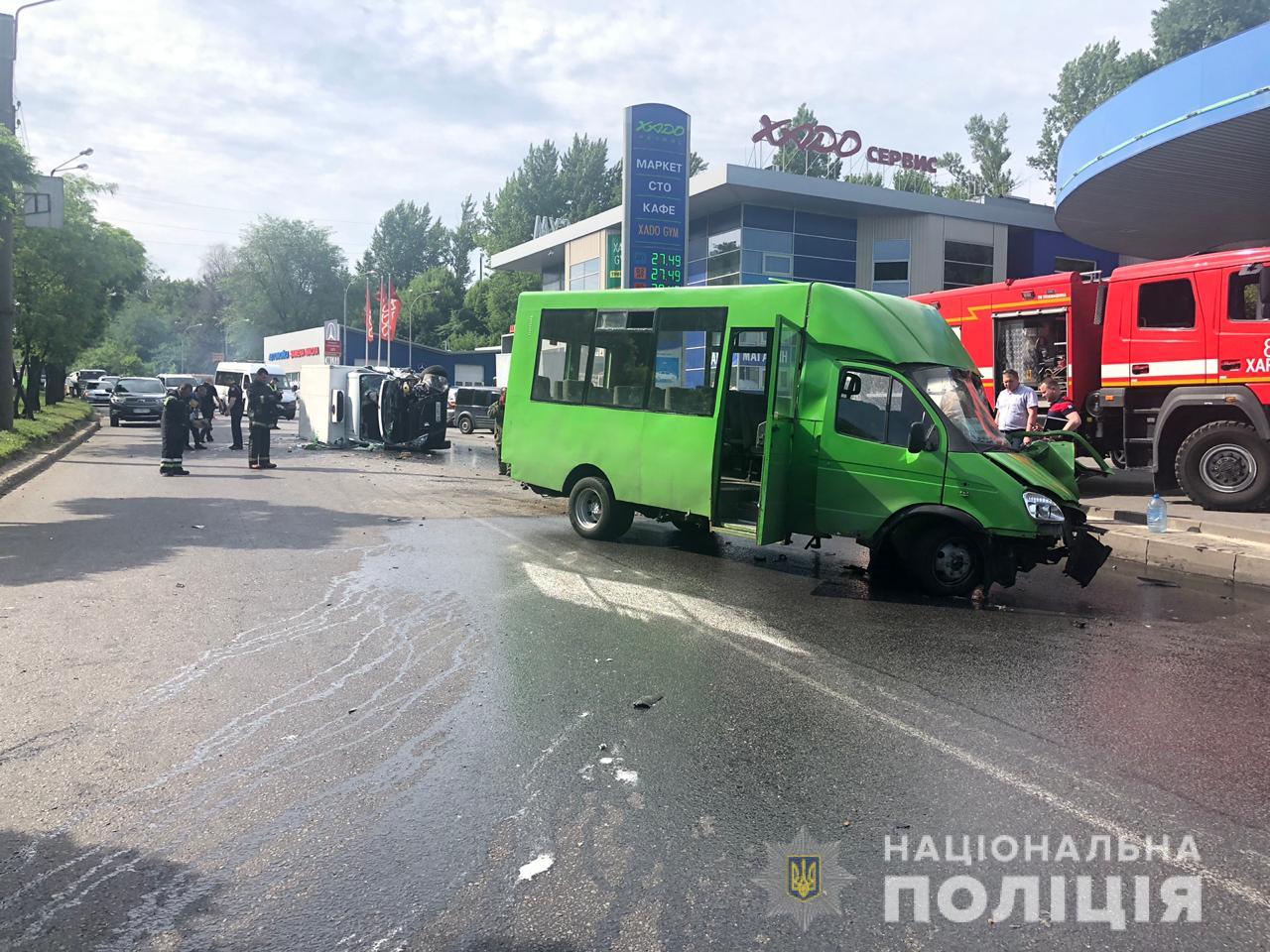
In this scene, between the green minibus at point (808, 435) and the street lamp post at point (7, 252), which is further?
the street lamp post at point (7, 252)

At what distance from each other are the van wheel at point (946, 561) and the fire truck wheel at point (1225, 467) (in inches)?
221

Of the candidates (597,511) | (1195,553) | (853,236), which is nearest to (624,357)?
(597,511)

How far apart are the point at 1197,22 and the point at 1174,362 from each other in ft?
196

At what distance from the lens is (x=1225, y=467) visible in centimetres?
1122

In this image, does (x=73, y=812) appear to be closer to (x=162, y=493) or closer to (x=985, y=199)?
(x=162, y=493)

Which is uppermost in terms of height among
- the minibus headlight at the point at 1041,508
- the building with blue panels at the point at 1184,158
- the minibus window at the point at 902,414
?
the building with blue panels at the point at 1184,158

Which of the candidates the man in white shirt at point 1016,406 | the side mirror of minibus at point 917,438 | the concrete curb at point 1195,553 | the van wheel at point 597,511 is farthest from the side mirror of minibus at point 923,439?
the man in white shirt at point 1016,406

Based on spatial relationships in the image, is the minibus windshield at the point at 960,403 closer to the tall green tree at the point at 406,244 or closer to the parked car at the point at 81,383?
the parked car at the point at 81,383

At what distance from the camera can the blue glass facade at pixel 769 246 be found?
3219 cm

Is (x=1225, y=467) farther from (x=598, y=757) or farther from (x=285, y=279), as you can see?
(x=285, y=279)

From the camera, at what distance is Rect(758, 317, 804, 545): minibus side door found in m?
8.02

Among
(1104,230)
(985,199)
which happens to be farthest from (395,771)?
(985,199)

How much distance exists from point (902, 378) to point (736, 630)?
2.87m

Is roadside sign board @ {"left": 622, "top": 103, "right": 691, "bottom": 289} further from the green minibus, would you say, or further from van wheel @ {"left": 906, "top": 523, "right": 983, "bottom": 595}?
van wheel @ {"left": 906, "top": 523, "right": 983, "bottom": 595}
